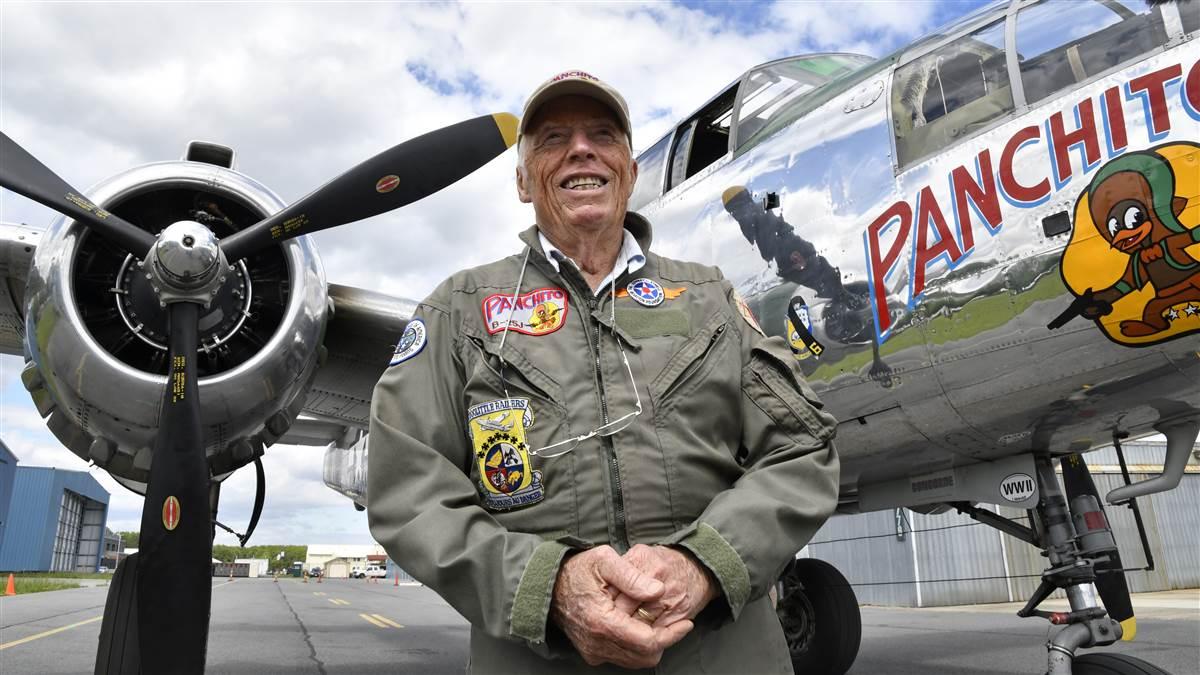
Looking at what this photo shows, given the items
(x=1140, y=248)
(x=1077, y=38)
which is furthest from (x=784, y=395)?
(x=1077, y=38)

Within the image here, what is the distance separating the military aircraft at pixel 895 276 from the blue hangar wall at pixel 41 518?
59995 mm

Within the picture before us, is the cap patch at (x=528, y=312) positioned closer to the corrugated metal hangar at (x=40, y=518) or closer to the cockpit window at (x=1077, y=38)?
the cockpit window at (x=1077, y=38)

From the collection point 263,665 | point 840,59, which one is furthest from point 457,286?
point 263,665

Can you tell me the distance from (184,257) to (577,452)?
3.46 meters

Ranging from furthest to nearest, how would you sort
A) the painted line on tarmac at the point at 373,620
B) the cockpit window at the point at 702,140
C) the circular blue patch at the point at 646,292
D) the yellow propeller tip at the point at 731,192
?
the painted line on tarmac at the point at 373,620, the cockpit window at the point at 702,140, the yellow propeller tip at the point at 731,192, the circular blue patch at the point at 646,292

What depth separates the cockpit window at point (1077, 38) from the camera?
→ 3.42m

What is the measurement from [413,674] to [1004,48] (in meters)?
7.10

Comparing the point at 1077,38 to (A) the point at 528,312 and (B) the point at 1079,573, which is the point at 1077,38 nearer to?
(B) the point at 1079,573

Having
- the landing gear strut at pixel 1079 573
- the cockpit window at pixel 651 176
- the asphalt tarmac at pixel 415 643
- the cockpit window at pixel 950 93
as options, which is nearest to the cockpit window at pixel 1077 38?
the cockpit window at pixel 950 93

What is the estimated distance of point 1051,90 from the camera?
3.63 metres

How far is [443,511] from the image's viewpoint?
1629mm

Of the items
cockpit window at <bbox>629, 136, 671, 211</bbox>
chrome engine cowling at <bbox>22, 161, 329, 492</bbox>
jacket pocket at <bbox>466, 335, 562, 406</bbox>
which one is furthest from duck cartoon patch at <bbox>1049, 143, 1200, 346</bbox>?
chrome engine cowling at <bbox>22, 161, 329, 492</bbox>

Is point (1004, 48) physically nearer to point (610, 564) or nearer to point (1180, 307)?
point (1180, 307)

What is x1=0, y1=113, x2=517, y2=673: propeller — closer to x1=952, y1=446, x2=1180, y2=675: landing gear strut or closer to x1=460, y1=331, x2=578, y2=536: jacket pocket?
x1=460, y1=331, x2=578, y2=536: jacket pocket
